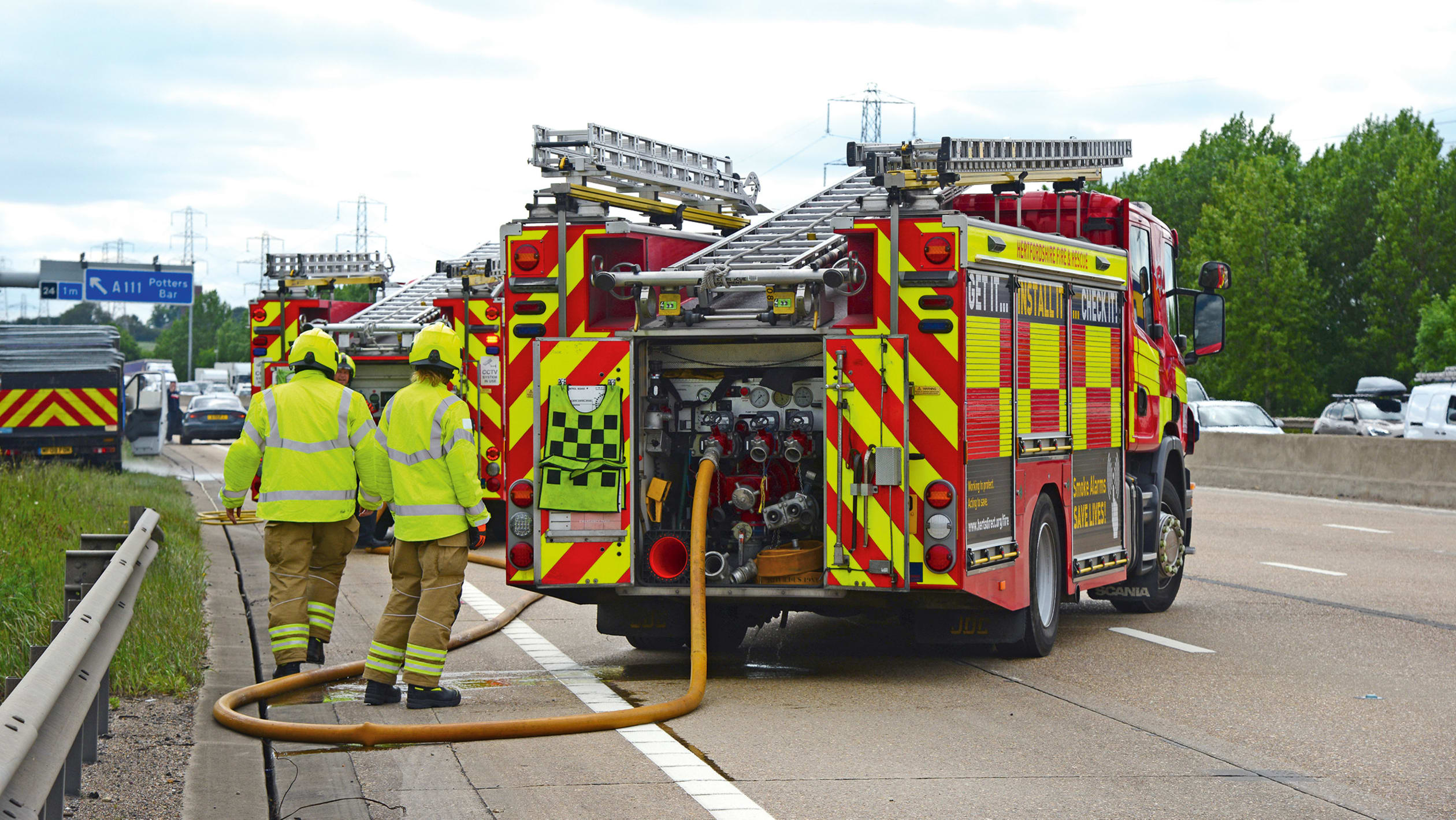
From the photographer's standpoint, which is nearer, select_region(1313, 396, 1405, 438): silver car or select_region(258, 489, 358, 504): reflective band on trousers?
select_region(258, 489, 358, 504): reflective band on trousers

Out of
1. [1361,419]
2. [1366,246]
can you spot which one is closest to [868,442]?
[1361,419]

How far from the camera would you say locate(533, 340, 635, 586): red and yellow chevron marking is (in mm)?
8930

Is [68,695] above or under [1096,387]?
under

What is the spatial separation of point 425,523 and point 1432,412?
22838mm

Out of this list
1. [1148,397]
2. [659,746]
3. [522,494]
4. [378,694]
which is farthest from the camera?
[1148,397]

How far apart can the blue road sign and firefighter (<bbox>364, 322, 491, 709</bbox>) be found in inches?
1553

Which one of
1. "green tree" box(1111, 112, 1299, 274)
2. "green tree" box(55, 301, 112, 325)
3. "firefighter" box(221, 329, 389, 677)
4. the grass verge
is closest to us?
the grass verge

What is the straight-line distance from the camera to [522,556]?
30.0 feet

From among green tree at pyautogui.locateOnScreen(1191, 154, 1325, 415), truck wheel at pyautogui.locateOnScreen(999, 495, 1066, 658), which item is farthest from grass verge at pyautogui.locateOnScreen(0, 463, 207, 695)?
green tree at pyautogui.locateOnScreen(1191, 154, 1325, 415)

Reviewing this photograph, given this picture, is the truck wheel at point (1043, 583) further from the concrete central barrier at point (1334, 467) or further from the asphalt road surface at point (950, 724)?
the concrete central barrier at point (1334, 467)

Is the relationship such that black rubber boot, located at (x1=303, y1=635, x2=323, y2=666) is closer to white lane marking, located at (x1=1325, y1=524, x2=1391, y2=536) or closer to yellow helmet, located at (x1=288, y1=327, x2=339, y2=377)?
yellow helmet, located at (x1=288, y1=327, x2=339, y2=377)

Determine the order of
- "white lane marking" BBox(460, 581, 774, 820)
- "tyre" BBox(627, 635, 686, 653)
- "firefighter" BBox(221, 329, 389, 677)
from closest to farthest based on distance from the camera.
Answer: "white lane marking" BBox(460, 581, 774, 820) → "firefighter" BBox(221, 329, 389, 677) → "tyre" BBox(627, 635, 686, 653)

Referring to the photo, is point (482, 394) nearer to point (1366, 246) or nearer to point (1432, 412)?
point (1432, 412)

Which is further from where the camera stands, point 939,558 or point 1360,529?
point 1360,529
